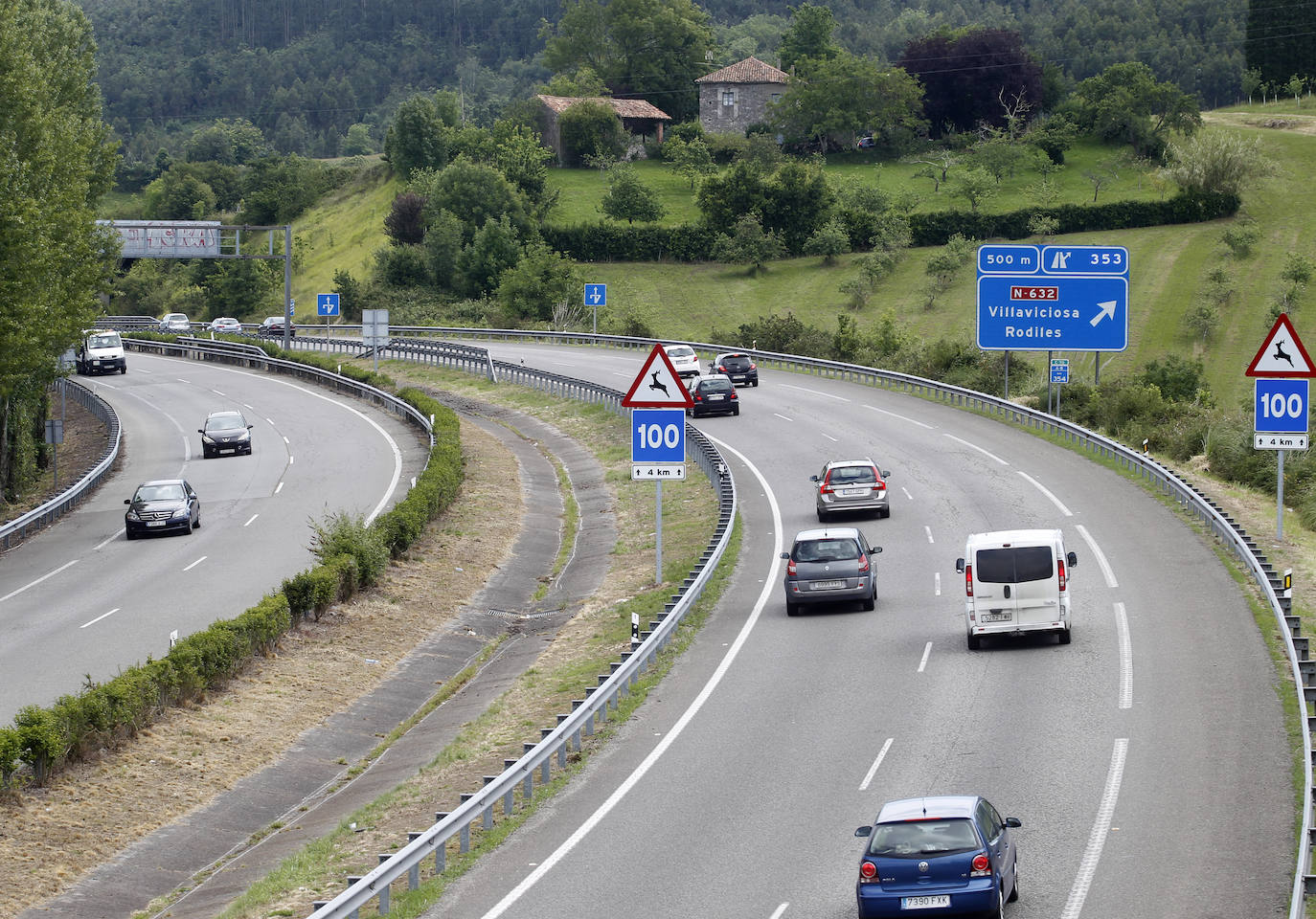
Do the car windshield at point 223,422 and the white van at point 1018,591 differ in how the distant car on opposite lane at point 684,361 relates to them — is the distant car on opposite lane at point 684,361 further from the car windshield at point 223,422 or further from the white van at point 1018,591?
the white van at point 1018,591

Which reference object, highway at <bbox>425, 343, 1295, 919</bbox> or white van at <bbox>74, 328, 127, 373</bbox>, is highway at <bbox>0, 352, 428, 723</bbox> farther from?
highway at <bbox>425, 343, 1295, 919</bbox>

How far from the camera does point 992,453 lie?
43.8 m

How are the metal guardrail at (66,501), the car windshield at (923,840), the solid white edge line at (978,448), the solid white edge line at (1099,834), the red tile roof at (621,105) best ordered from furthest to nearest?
the red tile roof at (621,105), the solid white edge line at (978,448), the metal guardrail at (66,501), the solid white edge line at (1099,834), the car windshield at (923,840)

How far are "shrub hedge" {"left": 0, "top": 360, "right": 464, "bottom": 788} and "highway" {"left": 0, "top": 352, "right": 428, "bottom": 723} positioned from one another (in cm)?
154

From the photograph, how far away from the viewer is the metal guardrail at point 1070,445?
548 inches

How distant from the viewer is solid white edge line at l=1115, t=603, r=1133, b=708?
20.9 meters

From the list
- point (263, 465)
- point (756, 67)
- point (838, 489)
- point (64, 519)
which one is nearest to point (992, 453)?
point (838, 489)

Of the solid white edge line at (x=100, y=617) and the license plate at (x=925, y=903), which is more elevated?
the license plate at (x=925, y=903)

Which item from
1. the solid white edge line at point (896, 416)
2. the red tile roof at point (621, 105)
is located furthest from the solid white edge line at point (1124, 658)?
the red tile roof at point (621, 105)

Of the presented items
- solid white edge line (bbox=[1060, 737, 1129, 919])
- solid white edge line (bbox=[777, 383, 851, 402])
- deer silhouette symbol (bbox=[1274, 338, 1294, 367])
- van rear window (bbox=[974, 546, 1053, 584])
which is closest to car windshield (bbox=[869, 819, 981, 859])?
solid white edge line (bbox=[1060, 737, 1129, 919])

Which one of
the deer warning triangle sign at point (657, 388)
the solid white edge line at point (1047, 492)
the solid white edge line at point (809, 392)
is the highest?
the deer warning triangle sign at point (657, 388)

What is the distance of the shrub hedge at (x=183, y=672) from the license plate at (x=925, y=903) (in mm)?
11406

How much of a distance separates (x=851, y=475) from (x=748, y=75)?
115949 mm

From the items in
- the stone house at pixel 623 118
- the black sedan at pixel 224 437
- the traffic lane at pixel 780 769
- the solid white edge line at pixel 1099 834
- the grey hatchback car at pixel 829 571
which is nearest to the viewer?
the solid white edge line at pixel 1099 834
